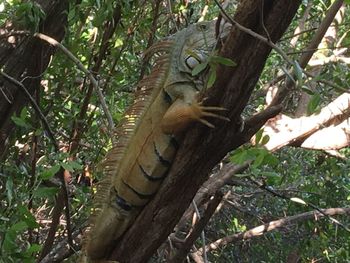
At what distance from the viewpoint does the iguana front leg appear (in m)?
1.77

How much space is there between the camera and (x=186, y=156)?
1877 mm

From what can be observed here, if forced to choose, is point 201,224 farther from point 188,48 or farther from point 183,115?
point 188,48

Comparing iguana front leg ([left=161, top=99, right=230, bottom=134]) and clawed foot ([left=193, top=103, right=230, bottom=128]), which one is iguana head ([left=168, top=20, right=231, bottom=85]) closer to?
iguana front leg ([left=161, top=99, right=230, bottom=134])

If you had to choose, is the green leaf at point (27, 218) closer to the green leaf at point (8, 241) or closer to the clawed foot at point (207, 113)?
the green leaf at point (8, 241)

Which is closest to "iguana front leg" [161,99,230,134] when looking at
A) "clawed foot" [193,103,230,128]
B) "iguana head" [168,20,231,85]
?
"clawed foot" [193,103,230,128]

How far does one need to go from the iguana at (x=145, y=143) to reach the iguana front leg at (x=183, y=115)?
1cm

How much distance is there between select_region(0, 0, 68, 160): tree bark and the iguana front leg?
0.73 m

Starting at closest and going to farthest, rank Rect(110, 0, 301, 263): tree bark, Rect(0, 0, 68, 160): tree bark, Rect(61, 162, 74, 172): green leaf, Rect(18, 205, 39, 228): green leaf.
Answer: Rect(110, 0, 301, 263): tree bark → Rect(18, 205, 39, 228): green leaf → Rect(61, 162, 74, 172): green leaf → Rect(0, 0, 68, 160): tree bark

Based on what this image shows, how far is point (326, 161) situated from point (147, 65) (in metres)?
1.68

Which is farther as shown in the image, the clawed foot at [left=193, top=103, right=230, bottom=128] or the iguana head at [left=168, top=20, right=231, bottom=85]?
the iguana head at [left=168, top=20, right=231, bottom=85]

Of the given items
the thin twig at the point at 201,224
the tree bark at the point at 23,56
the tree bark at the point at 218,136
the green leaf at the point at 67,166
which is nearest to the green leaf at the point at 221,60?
the tree bark at the point at 218,136

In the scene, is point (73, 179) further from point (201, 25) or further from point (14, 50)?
point (201, 25)

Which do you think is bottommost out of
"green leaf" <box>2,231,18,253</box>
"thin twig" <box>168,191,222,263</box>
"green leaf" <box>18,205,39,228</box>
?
"green leaf" <box>2,231,18,253</box>

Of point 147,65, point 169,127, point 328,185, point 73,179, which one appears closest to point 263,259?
point 328,185
